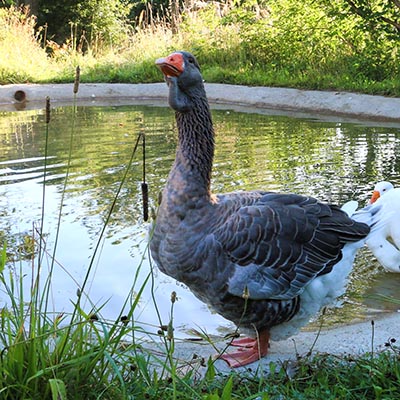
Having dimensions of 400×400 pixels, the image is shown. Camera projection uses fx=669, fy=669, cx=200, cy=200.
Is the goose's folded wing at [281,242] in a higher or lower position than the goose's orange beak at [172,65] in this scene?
lower

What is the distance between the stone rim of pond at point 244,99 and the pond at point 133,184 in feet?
2.01

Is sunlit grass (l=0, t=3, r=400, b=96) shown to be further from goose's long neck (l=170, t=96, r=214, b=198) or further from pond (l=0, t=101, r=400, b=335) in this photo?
goose's long neck (l=170, t=96, r=214, b=198)

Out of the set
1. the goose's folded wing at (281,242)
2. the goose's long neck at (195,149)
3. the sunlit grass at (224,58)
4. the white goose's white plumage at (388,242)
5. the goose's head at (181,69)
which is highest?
the sunlit grass at (224,58)

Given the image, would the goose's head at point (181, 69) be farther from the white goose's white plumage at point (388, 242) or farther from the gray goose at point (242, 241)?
the white goose's white plumage at point (388, 242)

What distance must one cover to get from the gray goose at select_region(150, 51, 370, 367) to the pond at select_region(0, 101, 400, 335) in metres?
0.29

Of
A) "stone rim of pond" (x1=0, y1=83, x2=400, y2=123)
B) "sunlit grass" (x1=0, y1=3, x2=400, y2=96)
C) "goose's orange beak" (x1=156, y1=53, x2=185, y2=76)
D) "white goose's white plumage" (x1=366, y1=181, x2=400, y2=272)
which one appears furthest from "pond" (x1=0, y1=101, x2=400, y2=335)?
"sunlit grass" (x1=0, y1=3, x2=400, y2=96)

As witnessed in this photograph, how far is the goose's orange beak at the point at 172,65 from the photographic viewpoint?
2.83 meters

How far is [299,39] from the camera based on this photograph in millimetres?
14180

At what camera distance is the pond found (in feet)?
13.0

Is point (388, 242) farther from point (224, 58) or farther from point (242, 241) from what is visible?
point (224, 58)

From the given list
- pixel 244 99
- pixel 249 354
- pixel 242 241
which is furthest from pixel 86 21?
pixel 242 241

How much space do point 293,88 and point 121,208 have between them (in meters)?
7.27

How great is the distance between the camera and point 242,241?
2.74m

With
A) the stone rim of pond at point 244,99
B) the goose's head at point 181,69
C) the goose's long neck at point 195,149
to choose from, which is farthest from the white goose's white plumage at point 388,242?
the stone rim of pond at point 244,99
